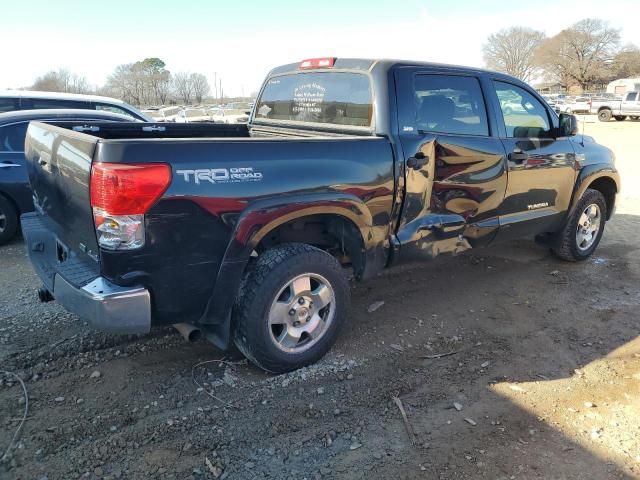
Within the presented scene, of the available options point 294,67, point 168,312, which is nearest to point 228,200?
point 168,312

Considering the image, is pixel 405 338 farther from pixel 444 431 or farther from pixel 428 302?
pixel 444 431

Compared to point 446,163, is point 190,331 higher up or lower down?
lower down

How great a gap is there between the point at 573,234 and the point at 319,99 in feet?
10.2

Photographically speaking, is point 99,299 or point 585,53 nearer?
point 99,299

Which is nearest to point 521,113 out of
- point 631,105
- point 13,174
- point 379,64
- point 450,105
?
point 450,105

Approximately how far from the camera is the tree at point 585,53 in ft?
275

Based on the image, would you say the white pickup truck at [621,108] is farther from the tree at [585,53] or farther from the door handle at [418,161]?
the tree at [585,53]

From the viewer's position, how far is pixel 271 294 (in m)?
3.14

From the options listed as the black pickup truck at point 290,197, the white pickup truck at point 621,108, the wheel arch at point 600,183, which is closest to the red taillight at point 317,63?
the black pickup truck at point 290,197

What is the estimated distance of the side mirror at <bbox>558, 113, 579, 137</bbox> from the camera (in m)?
4.93

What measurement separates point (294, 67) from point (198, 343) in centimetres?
247

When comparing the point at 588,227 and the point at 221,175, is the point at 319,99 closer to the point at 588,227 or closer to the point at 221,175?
the point at 221,175

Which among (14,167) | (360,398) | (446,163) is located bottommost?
(360,398)

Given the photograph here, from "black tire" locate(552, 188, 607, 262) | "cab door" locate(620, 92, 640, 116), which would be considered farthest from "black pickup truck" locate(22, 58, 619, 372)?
"cab door" locate(620, 92, 640, 116)
